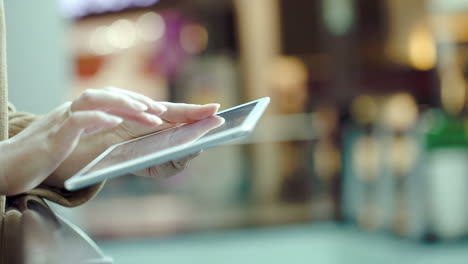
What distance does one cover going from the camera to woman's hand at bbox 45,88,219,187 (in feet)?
2.89

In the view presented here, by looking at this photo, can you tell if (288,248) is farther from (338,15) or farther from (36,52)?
(36,52)

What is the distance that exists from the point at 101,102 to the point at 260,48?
531 cm

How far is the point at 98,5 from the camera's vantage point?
6.07 meters

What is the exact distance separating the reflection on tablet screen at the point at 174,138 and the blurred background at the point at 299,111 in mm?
4585

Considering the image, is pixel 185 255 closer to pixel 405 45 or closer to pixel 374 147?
pixel 374 147

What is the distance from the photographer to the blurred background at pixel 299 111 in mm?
5531

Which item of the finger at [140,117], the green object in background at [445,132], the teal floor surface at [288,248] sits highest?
the finger at [140,117]

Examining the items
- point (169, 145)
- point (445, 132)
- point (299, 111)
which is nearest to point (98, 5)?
point (299, 111)

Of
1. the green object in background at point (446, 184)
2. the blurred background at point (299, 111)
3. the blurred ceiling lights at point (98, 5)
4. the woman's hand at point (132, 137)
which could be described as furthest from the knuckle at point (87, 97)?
the blurred ceiling lights at point (98, 5)

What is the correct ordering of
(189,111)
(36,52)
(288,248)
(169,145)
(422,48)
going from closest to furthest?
(169,145), (189,111), (36,52), (288,248), (422,48)

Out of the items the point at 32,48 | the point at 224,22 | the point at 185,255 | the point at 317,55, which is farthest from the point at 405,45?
the point at 32,48

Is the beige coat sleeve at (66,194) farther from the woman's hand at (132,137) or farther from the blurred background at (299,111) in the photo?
the blurred background at (299,111)

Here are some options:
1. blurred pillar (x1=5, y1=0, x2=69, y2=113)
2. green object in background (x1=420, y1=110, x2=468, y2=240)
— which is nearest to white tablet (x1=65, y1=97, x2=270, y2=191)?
blurred pillar (x1=5, y1=0, x2=69, y2=113)

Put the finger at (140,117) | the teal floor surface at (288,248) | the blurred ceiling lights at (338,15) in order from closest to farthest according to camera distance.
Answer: the finger at (140,117) → the teal floor surface at (288,248) → the blurred ceiling lights at (338,15)
